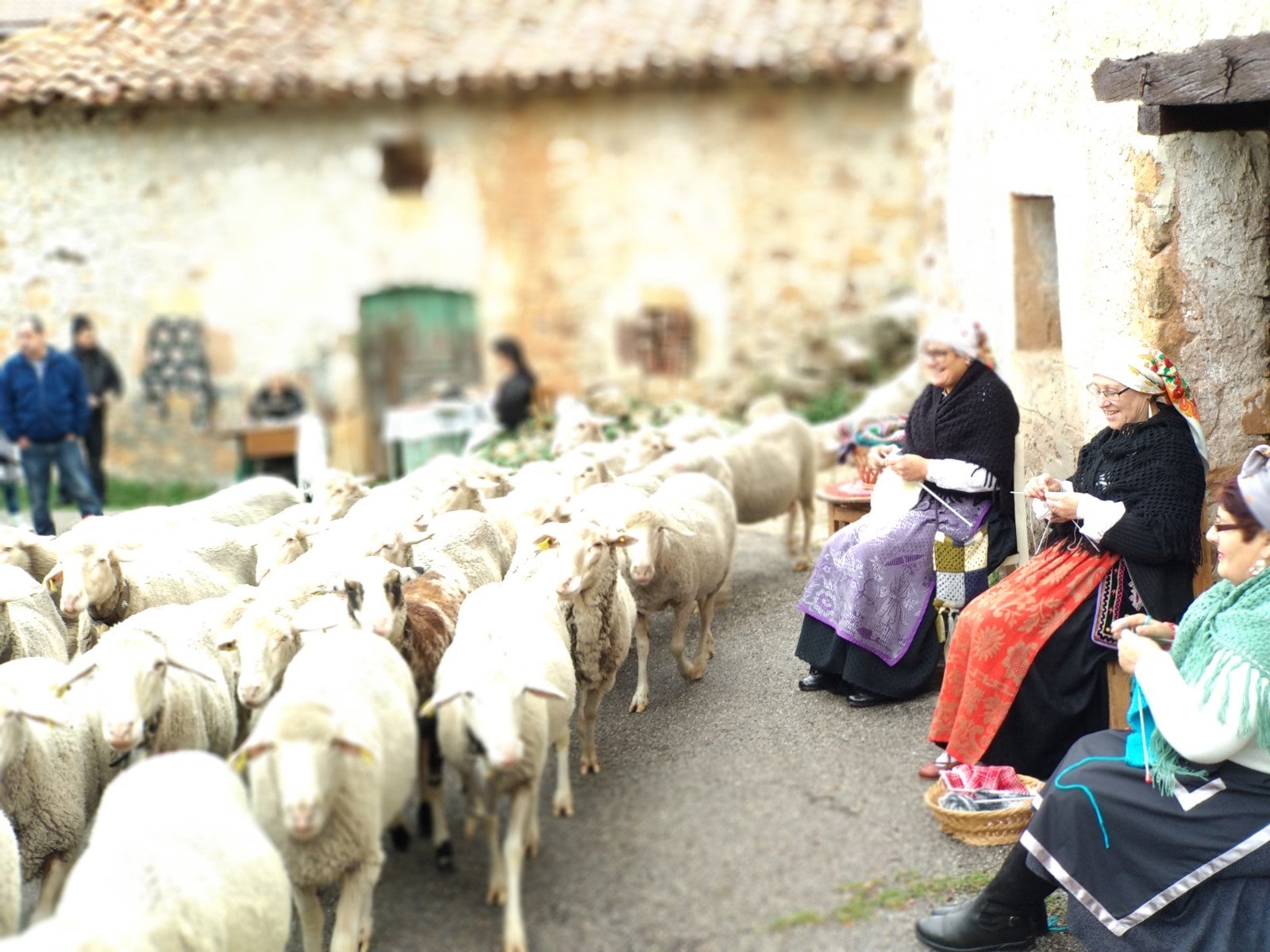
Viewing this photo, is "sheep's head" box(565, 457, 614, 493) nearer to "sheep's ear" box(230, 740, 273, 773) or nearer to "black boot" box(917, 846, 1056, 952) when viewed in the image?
"sheep's ear" box(230, 740, 273, 773)

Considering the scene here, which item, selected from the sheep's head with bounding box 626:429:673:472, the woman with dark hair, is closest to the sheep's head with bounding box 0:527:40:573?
the sheep's head with bounding box 626:429:673:472

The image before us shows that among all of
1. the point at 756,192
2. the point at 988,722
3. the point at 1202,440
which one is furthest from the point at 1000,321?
the point at 756,192

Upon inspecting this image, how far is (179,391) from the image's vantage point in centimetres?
1611

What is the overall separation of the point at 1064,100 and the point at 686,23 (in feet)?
30.0

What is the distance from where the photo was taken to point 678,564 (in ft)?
22.9

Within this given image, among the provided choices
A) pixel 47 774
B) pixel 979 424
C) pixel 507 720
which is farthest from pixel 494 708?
pixel 979 424

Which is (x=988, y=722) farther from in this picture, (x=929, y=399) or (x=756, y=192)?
(x=756, y=192)

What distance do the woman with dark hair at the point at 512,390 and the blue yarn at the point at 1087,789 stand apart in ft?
28.8

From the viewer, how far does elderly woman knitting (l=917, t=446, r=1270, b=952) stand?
4086 mm

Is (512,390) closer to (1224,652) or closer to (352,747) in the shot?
(352,747)

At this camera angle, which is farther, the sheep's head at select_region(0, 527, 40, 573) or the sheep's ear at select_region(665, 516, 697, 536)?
the sheep's head at select_region(0, 527, 40, 573)

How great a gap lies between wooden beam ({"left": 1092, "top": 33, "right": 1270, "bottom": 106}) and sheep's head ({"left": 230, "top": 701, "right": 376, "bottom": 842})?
3.78 meters

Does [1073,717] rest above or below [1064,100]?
below

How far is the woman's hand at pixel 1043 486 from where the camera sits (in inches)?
217
